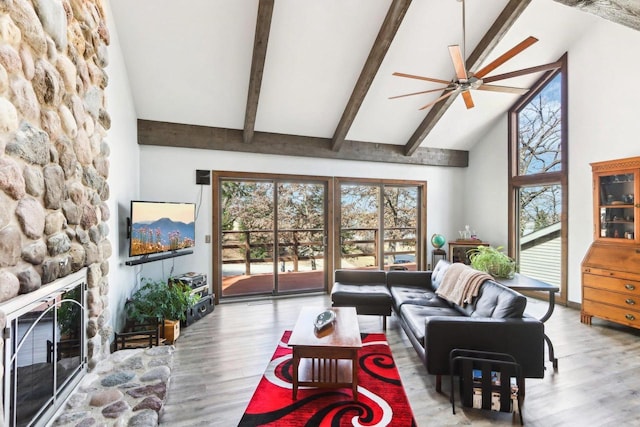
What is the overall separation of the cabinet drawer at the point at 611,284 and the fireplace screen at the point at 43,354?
533cm

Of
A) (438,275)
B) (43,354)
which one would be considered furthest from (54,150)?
(438,275)

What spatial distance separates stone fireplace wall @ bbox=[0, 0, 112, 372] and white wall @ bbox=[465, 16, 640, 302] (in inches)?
230

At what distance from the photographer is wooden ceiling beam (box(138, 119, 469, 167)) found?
4.43 meters

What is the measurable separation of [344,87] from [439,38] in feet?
4.43

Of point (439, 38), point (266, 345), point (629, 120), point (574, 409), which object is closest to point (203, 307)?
point (266, 345)

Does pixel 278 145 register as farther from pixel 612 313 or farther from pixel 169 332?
pixel 612 313

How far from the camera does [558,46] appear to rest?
4516 mm

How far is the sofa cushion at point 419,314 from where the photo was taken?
2707 millimetres

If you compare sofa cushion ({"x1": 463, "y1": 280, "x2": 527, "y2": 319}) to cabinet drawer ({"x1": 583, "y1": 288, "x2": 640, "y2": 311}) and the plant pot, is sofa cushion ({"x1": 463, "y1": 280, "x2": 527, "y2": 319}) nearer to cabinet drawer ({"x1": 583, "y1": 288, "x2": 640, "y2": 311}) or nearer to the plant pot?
cabinet drawer ({"x1": 583, "y1": 288, "x2": 640, "y2": 311})

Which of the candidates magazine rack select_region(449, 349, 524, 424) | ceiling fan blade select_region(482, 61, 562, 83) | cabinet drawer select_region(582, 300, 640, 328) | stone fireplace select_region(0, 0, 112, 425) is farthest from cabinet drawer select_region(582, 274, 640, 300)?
stone fireplace select_region(0, 0, 112, 425)

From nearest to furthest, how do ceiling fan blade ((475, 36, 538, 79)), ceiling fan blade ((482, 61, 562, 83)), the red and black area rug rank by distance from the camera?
the red and black area rug
ceiling fan blade ((475, 36, 538, 79))
ceiling fan blade ((482, 61, 562, 83))

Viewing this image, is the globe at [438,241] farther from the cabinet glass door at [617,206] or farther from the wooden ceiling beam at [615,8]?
the wooden ceiling beam at [615,8]

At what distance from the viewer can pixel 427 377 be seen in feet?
8.57

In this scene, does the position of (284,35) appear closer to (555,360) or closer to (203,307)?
(203,307)
